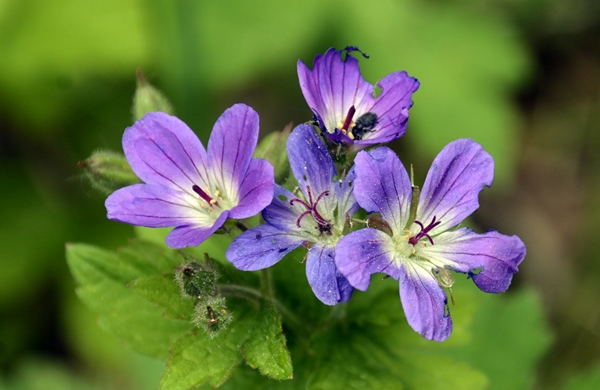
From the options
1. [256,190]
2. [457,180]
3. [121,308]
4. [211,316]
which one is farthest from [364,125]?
[121,308]

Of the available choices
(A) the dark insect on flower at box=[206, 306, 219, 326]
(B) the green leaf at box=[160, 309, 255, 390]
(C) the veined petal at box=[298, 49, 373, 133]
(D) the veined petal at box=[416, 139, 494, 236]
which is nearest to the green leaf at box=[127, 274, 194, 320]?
(B) the green leaf at box=[160, 309, 255, 390]

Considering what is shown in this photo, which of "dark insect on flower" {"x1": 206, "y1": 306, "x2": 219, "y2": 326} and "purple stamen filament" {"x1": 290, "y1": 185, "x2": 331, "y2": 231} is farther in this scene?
"purple stamen filament" {"x1": 290, "y1": 185, "x2": 331, "y2": 231}

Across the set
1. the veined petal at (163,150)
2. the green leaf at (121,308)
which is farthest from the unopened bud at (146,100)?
the green leaf at (121,308)

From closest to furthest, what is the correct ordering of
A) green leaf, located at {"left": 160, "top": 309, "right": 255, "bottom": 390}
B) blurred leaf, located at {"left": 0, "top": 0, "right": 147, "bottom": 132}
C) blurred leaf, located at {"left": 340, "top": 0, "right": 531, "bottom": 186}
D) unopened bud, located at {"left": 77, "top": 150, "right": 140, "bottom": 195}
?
green leaf, located at {"left": 160, "top": 309, "right": 255, "bottom": 390} < unopened bud, located at {"left": 77, "top": 150, "right": 140, "bottom": 195} < blurred leaf, located at {"left": 0, "top": 0, "right": 147, "bottom": 132} < blurred leaf, located at {"left": 340, "top": 0, "right": 531, "bottom": 186}

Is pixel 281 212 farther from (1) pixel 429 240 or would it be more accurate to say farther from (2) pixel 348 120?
(1) pixel 429 240

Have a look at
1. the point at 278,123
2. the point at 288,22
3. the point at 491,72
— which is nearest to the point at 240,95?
the point at 278,123

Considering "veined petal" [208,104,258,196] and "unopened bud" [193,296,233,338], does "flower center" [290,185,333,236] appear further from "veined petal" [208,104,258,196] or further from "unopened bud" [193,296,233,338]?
"unopened bud" [193,296,233,338]

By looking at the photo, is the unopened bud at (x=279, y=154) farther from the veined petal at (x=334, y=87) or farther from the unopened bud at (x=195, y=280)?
the unopened bud at (x=195, y=280)
